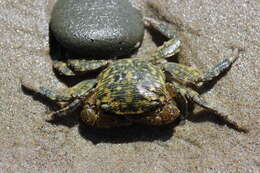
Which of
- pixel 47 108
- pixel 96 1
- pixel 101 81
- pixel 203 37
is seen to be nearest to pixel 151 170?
pixel 101 81

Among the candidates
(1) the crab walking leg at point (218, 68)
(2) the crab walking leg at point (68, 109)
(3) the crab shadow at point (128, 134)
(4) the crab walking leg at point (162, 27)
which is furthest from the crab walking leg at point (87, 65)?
(1) the crab walking leg at point (218, 68)

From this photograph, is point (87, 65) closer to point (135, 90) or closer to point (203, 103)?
point (135, 90)

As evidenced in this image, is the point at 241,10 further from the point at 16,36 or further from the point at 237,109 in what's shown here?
the point at 16,36

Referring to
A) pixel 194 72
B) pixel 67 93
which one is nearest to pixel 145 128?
pixel 194 72

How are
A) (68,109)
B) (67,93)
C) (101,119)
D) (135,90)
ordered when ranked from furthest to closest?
1. (67,93)
2. (68,109)
3. (101,119)
4. (135,90)

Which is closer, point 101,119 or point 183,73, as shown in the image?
point 101,119

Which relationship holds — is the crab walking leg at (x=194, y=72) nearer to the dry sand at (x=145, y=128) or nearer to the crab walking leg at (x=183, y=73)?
the crab walking leg at (x=183, y=73)

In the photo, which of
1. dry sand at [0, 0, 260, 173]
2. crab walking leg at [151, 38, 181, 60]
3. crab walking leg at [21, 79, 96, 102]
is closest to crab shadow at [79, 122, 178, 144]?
dry sand at [0, 0, 260, 173]
